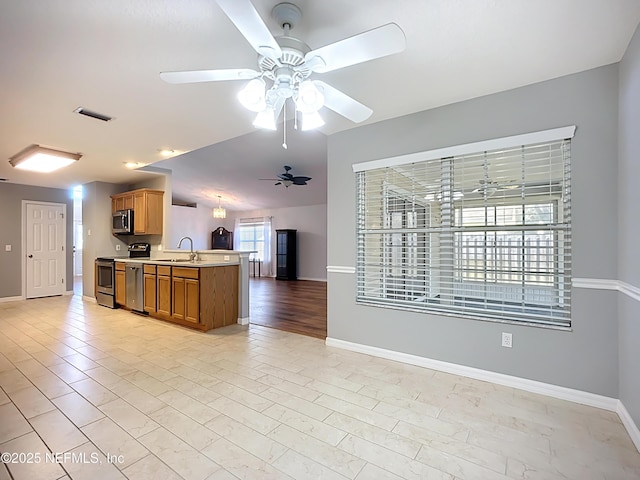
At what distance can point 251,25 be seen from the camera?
1419 millimetres

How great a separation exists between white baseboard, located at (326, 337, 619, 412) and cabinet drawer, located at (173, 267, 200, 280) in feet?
7.04

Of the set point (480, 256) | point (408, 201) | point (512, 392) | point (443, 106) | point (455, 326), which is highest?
point (443, 106)

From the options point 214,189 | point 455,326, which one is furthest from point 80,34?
point 214,189

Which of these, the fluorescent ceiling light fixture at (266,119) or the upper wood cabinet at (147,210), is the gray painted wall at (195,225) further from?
the fluorescent ceiling light fixture at (266,119)

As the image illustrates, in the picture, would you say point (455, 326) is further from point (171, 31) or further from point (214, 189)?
point (214, 189)

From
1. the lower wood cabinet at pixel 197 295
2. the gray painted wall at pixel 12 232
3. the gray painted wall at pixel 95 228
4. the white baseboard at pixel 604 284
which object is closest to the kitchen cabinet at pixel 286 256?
the gray painted wall at pixel 95 228

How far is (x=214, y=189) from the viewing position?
9.80 meters

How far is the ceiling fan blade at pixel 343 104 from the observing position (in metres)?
1.95

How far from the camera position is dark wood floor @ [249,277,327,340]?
4488 mm

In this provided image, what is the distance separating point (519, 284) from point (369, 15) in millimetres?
2235

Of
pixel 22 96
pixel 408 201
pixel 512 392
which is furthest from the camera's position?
pixel 408 201

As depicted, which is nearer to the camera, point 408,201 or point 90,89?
point 90,89

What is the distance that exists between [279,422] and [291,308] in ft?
12.0

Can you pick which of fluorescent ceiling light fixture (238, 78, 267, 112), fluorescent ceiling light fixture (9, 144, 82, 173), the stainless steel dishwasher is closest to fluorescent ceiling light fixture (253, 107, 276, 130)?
fluorescent ceiling light fixture (238, 78, 267, 112)
